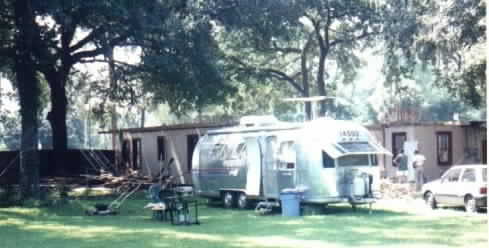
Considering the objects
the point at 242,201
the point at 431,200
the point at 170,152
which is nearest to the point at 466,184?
the point at 431,200

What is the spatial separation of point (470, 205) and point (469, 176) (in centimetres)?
84

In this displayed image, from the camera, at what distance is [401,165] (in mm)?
26828

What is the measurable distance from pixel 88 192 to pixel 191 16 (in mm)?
8037

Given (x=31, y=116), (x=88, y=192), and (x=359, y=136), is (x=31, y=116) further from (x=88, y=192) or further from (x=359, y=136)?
(x=359, y=136)

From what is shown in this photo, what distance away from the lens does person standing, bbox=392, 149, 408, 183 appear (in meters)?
26.6

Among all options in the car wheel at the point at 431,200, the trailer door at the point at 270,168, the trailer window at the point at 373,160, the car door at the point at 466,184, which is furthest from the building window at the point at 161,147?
the car door at the point at 466,184

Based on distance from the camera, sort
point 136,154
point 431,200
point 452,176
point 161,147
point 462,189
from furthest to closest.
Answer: point 136,154
point 161,147
point 431,200
point 452,176
point 462,189

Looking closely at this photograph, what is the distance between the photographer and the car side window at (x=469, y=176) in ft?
64.1

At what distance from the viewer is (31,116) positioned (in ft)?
77.7

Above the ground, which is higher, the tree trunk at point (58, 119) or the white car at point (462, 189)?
the tree trunk at point (58, 119)

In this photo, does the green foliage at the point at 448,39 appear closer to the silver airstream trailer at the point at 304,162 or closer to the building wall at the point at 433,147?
the building wall at the point at 433,147

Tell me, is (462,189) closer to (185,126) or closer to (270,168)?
(270,168)

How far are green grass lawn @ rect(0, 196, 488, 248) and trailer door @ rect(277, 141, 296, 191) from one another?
986 mm

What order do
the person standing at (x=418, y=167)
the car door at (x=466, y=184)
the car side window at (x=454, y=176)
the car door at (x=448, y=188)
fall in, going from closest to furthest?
the car door at (x=466, y=184), the car door at (x=448, y=188), the car side window at (x=454, y=176), the person standing at (x=418, y=167)
